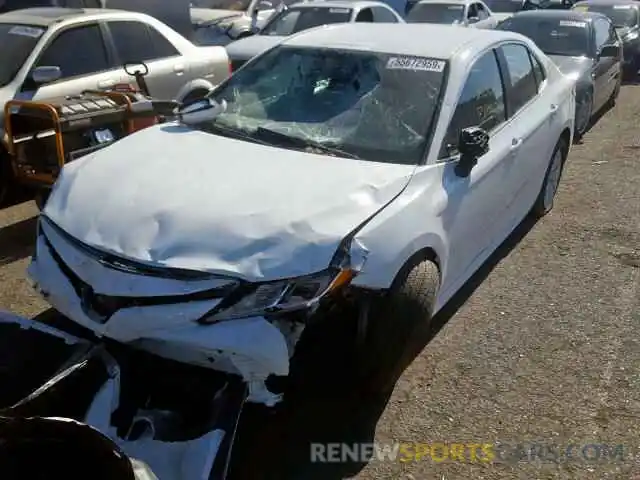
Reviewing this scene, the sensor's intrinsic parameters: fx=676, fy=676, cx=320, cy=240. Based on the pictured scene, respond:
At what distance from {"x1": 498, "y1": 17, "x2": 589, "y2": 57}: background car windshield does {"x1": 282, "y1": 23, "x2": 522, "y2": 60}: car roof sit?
13.8 ft

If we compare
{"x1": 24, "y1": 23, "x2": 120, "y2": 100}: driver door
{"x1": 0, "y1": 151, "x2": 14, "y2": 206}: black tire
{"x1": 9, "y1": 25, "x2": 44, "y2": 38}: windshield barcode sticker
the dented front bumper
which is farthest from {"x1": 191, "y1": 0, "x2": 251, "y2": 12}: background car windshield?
the dented front bumper

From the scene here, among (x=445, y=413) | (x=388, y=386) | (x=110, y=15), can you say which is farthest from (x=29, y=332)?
(x=110, y=15)

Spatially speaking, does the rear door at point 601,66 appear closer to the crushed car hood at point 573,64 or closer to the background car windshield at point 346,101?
the crushed car hood at point 573,64

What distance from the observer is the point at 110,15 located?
6.57 metres

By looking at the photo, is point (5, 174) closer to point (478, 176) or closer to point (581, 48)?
point (478, 176)

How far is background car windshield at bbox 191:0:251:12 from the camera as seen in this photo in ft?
42.8

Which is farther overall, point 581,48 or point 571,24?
point 571,24

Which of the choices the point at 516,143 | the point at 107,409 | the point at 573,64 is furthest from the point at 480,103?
the point at 573,64

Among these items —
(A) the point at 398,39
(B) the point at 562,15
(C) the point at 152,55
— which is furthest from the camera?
(B) the point at 562,15

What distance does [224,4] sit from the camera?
13.2 metres

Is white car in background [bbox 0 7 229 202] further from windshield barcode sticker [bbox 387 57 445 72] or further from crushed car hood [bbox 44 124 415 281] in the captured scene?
windshield barcode sticker [bbox 387 57 445 72]

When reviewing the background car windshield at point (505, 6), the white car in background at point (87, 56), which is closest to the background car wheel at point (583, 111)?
the white car in background at point (87, 56)

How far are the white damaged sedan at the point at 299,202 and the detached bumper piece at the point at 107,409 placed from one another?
110 millimetres

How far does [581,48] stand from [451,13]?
14.9ft
